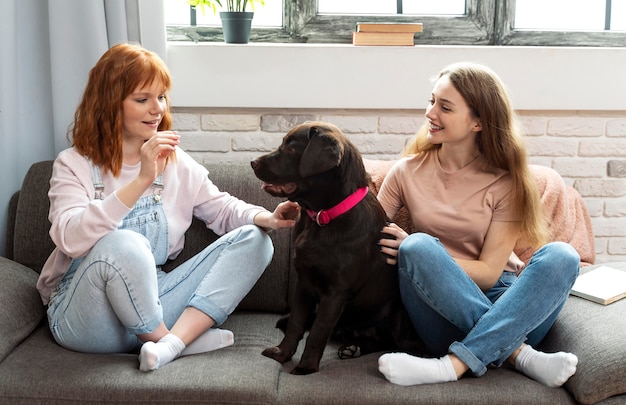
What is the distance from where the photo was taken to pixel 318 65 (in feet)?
8.65

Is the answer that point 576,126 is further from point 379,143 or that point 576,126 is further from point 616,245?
point 379,143

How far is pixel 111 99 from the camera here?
6.72 feet

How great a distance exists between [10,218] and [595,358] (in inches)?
72.3

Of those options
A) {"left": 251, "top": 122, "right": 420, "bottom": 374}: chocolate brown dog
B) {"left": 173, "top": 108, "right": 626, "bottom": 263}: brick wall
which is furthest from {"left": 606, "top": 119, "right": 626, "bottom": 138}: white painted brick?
{"left": 251, "top": 122, "right": 420, "bottom": 374}: chocolate brown dog

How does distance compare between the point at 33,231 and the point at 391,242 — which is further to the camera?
the point at 33,231

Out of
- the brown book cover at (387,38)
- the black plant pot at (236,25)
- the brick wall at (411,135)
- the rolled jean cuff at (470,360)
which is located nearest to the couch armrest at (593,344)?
the rolled jean cuff at (470,360)

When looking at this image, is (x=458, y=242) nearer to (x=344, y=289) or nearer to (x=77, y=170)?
(x=344, y=289)

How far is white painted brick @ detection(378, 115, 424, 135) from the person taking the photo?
274 cm

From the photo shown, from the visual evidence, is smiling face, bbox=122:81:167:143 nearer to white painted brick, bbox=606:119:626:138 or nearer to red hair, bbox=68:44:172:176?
red hair, bbox=68:44:172:176

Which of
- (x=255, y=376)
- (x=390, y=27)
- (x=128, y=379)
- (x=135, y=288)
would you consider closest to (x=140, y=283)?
(x=135, y=288)

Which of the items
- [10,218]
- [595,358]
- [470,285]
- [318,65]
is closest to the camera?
[595,358]

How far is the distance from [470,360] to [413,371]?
0.47 ft

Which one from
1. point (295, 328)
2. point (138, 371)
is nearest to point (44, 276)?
point (138, 371)

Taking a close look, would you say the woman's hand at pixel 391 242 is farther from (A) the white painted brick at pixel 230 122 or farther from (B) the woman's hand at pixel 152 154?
(A) the white painted brick at pixel 230 122
